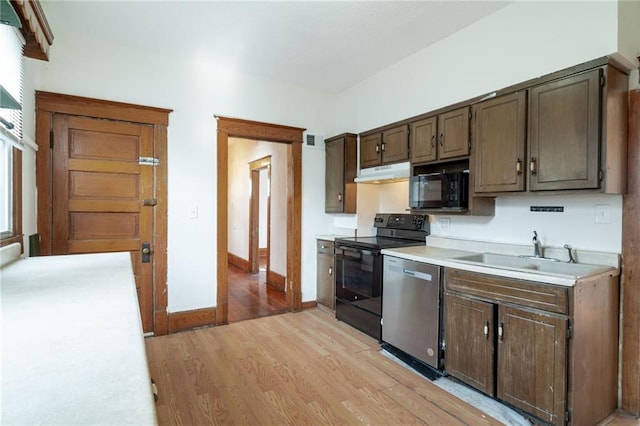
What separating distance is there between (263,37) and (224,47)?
45cm

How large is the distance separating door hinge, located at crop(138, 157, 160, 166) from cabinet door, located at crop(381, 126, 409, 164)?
2.37 meters

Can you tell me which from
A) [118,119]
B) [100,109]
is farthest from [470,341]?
[100,109]

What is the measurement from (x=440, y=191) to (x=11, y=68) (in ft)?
9.97

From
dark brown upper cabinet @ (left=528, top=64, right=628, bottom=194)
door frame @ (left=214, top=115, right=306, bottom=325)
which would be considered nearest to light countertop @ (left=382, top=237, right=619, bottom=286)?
dark brown upper cabinet @ (left=528, top=64, right=628, bottom=194)

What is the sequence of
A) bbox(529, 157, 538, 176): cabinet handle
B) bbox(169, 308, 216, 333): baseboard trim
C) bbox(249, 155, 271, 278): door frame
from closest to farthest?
1. bbox(529, 157, 538, 176): cabinet handle
2. bbox(169, 308, 216, 333): baseboard trim
3. bbox(249, 155, 271, 278): door frame

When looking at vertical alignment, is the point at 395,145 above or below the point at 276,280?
above

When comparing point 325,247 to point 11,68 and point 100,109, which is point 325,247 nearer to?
point 100,109

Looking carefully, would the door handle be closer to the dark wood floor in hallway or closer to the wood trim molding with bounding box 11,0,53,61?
the dark wood floor in hallway

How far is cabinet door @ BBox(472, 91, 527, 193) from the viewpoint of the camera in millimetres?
2293

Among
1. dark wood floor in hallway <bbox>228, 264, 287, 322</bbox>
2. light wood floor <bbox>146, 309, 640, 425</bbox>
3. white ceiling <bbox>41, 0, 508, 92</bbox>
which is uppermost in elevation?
white ceiling <bbox>41, 0, 508, 92</bbox>

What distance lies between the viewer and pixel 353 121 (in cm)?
423

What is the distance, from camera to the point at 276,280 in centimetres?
518

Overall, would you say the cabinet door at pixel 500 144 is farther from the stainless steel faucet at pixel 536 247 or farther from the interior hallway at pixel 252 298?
the interior hallway at pixel 252 298

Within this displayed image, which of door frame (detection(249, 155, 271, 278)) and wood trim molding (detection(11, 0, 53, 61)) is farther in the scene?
door frame (detection(249, 155, 271, 278))
